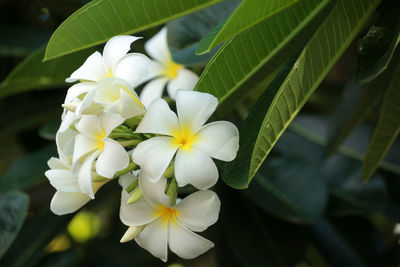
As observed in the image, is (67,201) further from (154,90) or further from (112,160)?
(154,90)

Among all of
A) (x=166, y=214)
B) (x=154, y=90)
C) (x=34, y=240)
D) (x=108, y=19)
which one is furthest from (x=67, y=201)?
(x=34, y=240)

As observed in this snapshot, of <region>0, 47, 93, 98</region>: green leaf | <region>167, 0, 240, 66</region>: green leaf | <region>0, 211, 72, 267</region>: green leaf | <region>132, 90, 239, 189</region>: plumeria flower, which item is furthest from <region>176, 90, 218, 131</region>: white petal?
<region>0, 211, 72, 267</region>: green leaf

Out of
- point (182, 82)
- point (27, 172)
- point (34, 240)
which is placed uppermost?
point (182, 82)

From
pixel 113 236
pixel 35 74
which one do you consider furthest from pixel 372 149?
pixel 113 236

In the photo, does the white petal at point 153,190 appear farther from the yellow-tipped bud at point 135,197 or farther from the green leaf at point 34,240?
the green leaf at point 34,240

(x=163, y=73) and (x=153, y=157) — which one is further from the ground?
(x=153, y=157)

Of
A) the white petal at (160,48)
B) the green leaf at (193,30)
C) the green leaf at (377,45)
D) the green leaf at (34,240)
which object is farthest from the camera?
the green leaf at (34,240)

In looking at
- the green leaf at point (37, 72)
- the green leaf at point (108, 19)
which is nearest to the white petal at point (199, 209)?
the green leaf at point (108, 19)
